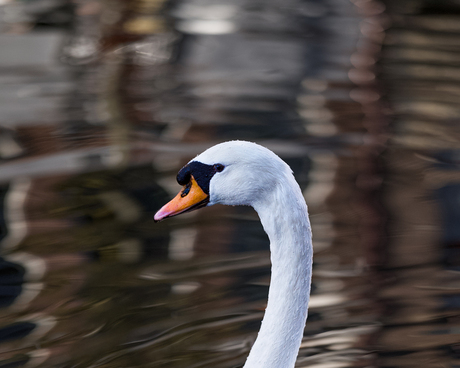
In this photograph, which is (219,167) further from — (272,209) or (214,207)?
(214,207)

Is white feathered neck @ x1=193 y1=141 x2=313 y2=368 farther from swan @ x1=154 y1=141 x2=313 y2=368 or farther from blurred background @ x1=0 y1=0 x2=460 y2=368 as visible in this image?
blurred background @ x1=0 y1=0 x2=460 y2=368

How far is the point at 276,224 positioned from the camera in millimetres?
2432

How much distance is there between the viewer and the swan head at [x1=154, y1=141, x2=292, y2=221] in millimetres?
2391

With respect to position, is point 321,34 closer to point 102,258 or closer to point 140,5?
point 140,5

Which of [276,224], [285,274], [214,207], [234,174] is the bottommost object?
[214,207]

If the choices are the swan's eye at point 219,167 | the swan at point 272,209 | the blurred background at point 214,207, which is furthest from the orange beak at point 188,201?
the blurred background at point 214,207

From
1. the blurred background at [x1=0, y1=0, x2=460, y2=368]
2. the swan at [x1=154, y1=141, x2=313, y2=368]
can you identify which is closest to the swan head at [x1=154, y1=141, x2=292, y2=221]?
the swan at [x1=154, y1=141, x2=313, y2=368]

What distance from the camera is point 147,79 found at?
26.4 feet

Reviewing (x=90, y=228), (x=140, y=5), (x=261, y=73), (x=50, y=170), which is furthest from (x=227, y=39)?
(x=90, y=228)

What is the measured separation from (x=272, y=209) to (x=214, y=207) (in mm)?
2771

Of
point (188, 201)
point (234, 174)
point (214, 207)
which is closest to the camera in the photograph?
point (234, 174)

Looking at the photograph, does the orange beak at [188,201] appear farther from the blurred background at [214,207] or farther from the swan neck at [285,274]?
the blurred background at [214,207]

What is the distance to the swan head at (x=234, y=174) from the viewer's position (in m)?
2.39

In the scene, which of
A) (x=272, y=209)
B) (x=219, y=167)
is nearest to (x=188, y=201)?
(x=219, y=167)
